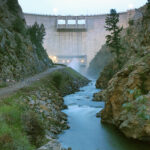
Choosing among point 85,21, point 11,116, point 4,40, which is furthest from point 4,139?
point 85,21

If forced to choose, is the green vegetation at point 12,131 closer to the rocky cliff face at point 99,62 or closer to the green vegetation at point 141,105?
the green vegetation at point 141,105

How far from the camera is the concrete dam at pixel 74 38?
295 ft

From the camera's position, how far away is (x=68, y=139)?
39.4 ft

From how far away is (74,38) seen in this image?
9350 centimetres

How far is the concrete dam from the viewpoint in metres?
89.9

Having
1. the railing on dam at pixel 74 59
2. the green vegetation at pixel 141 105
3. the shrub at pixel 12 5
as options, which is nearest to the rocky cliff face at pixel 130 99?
the green vegetation at pixel 141 105

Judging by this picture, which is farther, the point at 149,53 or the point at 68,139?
the point at 149,53

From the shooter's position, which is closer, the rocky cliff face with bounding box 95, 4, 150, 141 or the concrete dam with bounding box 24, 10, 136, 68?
the rocky cliff face with bounding box 95, 4, 150, 141

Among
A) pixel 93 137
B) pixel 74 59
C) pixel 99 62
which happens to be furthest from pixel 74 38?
pixel 93 137

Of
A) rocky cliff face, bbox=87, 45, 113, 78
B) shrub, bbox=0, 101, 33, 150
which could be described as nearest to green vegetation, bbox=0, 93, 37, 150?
shrub, bbox=0, 101, 33, 150

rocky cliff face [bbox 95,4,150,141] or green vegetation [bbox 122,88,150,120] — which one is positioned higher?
green vegetation [bbox 122,88,150,120]

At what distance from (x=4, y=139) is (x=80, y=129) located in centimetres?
826

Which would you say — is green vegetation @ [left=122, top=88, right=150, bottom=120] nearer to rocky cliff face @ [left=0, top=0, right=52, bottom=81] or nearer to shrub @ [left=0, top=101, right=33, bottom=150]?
shrub @ [left=0, top=101, right=33, bottom=150]

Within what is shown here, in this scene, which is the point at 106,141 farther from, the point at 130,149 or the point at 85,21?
the point at 85,21
